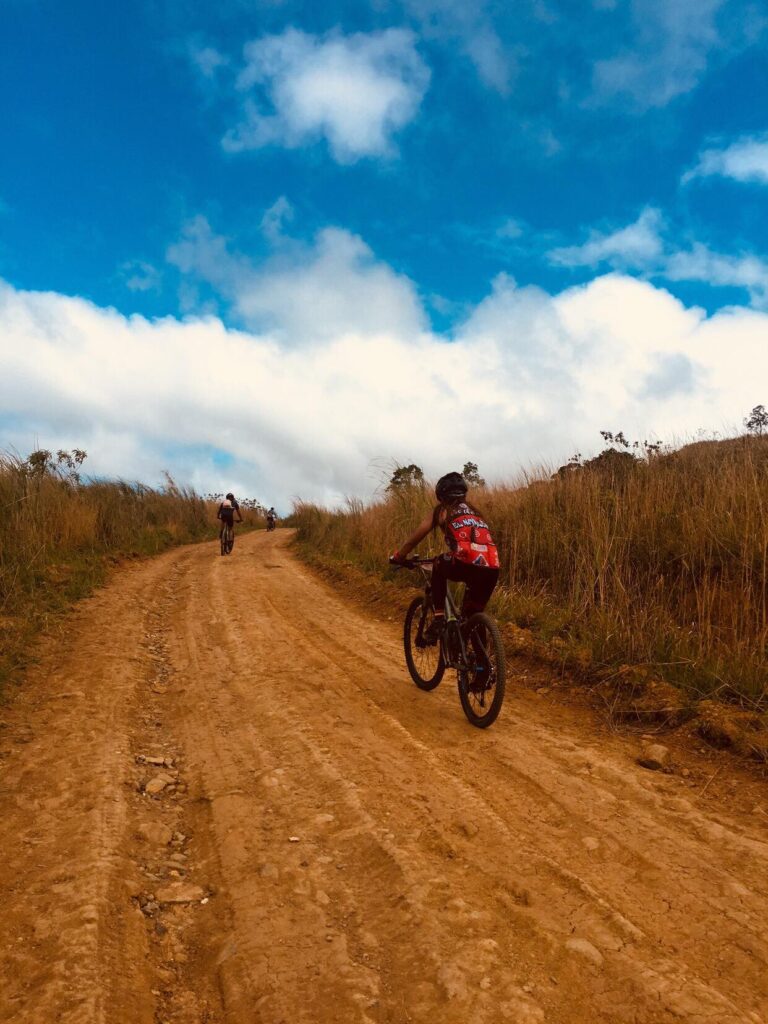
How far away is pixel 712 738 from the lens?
167 inches

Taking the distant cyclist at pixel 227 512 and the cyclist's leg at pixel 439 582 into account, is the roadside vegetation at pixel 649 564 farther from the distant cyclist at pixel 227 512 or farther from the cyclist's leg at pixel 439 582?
the distant cyclist at pixel 227 512

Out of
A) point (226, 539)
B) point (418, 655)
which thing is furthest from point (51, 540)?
point (418, 655)

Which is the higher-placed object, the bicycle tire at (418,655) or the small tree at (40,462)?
the small tree at (40,462)

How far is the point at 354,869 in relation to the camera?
2865mm

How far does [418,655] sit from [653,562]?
272 cm

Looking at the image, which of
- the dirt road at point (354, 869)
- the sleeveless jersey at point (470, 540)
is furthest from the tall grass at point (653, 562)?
the sleeveless jersey at point (470, 540)

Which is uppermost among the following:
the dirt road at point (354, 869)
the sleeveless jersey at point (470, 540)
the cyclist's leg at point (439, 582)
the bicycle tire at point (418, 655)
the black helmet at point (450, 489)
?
the black helmet at point (450, 489)

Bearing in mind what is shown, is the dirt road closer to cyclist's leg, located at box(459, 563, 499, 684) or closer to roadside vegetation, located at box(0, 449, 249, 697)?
cyclist's leg, located at box(459, 563, 499, 684)

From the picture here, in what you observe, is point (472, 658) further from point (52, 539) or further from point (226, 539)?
point (226, 539)

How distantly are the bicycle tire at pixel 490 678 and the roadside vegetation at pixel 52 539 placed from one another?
13.6ft

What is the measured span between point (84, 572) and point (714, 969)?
34.4 feet

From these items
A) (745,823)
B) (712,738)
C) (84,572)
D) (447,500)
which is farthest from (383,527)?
(745,823)

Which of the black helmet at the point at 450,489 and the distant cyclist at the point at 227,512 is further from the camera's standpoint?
the distant cyclist at the point at 227,512

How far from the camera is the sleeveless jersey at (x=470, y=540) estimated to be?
192 inches
